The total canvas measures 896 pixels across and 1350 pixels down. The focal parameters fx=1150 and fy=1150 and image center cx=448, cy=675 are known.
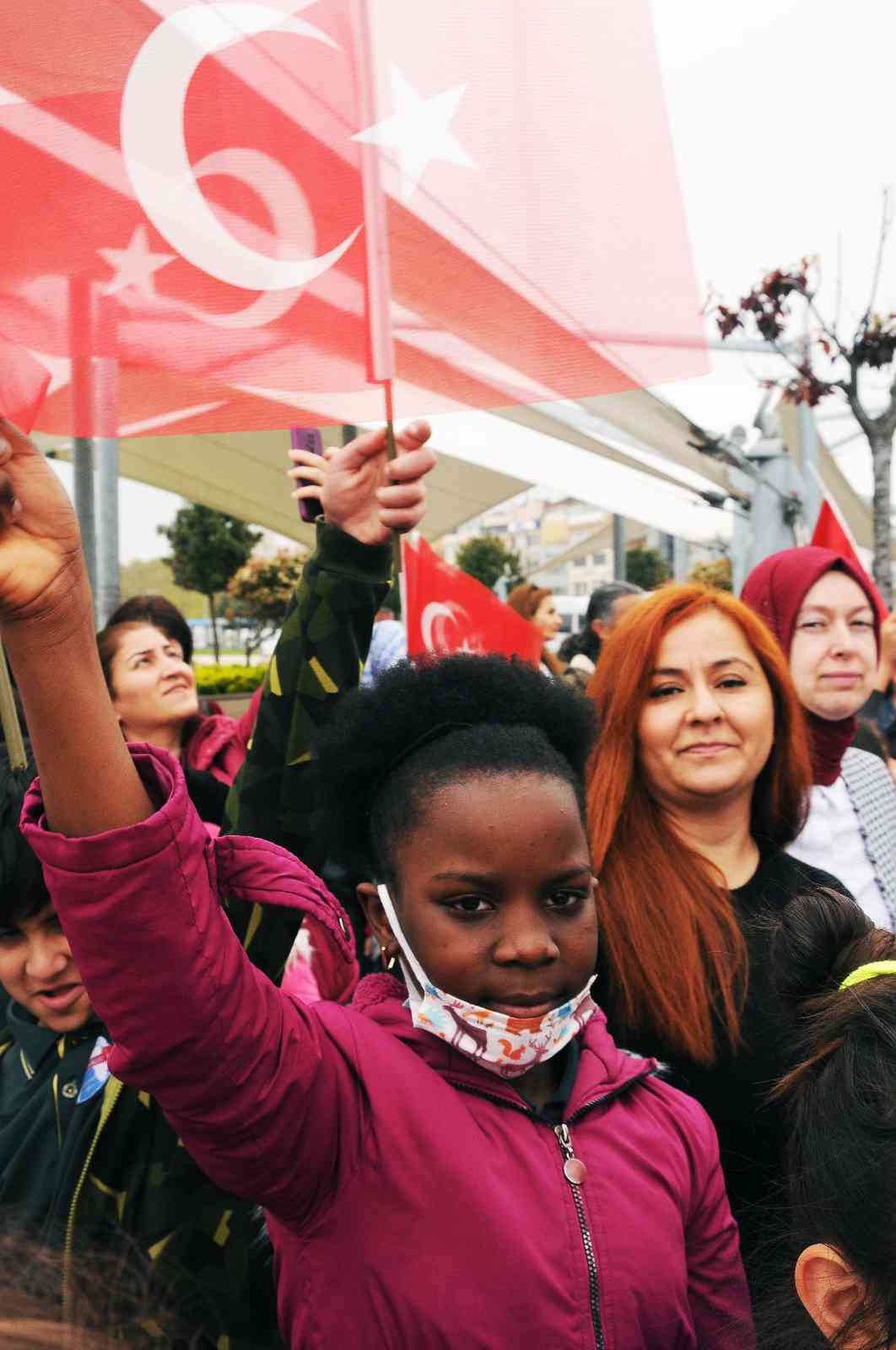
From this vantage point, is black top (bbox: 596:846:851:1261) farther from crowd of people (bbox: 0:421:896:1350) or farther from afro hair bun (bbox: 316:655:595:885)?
afro hair bun (bbox: 316:655:595:885)

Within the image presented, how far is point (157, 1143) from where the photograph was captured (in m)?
1.48

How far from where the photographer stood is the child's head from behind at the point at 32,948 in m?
1.61

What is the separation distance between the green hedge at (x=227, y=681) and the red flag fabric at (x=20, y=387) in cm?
1342

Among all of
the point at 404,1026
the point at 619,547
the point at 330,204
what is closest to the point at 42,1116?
the point at 404,1026

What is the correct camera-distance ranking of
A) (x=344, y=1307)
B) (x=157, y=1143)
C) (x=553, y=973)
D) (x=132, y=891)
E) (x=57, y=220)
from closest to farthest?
(x=132, y=891), (x=344, y=1307), (x=553, y=973), (x=157, y=1143), (x=57, y=220)

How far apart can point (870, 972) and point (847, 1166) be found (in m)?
0.22

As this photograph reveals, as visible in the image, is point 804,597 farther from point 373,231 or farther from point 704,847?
point 373,231

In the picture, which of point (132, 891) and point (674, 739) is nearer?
point (132, 891)

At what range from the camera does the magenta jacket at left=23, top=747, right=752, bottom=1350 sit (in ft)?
3.28

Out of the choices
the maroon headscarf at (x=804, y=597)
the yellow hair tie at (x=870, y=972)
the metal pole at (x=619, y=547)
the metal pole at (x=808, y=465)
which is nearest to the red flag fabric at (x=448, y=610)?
the maroon headscarf at (x=804, y=597)

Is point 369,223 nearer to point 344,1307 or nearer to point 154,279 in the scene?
point 154,279

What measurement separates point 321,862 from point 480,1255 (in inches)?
22.0

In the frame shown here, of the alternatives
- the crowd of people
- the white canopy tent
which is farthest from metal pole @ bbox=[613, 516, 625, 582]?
the crowd of people

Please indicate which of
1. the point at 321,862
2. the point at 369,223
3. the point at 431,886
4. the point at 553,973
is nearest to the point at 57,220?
the point at 369,223
